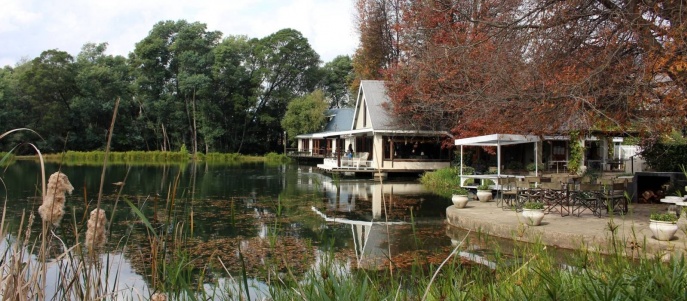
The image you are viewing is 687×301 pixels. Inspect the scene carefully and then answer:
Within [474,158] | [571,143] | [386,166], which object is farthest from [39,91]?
[571,143]

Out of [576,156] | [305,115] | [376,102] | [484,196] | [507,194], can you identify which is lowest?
[484,196]

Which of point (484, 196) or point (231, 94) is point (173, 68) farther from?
point (484, 196)

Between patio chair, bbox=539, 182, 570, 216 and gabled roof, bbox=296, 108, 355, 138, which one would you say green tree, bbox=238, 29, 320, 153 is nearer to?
gabled roof, bbox=296, 108, 355, 138

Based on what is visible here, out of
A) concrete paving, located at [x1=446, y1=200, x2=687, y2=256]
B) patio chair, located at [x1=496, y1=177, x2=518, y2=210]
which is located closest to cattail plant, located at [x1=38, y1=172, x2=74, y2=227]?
concrete paving, located at [x1=446, y1=200, x2=687, y2=256]

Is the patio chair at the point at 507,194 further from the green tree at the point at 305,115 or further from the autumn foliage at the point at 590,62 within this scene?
the green tree at the point at 305,115

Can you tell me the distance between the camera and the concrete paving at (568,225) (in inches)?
310

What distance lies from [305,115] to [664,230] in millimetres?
37400

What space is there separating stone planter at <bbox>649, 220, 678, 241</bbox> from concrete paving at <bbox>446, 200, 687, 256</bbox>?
8 centimetres

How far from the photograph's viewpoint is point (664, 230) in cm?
757

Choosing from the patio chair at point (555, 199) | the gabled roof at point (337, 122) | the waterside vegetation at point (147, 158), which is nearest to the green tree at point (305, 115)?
the gabled roof at point (337, 122)

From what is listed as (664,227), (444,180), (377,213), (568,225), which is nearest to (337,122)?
(444,180)

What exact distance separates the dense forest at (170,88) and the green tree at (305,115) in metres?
3.13

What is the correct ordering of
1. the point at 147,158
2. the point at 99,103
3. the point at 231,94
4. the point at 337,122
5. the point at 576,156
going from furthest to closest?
the point at 231,94
the point at 99,103
the point at 337,122
the point at 147,158
the point at 576,156

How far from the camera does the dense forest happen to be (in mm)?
43531
